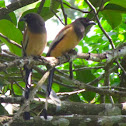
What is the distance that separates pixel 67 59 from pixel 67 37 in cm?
56

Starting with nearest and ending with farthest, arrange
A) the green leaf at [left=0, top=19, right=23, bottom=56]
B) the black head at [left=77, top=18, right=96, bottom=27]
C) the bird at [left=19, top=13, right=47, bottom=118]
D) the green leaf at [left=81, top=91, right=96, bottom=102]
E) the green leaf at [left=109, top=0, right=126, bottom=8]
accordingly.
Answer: the green leaf at [left=0, top=19, right=23, bottom=56]
the green leaf at [left=109, top=0, right=126, bottom=8]
the bird at [left=19, top=13, right=47, bottom=118]
the green leaf at [left=81, top=91, right=96, bottom=102]
the black head at [left=77, top=18, right=96, bottom=27]

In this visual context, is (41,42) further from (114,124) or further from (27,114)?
(114,124)

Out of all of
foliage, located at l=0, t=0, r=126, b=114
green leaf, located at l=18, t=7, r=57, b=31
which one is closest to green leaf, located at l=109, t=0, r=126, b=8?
foliage, located at l=0, t=0, r=126, b=114

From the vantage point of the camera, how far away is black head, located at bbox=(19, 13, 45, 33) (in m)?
4.11

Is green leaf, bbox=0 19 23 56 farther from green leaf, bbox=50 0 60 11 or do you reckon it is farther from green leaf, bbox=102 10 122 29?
green leaf, bbox=102 10 122 29

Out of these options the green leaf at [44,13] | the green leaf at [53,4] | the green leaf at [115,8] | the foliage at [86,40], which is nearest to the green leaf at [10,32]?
the foliage at [86,40]

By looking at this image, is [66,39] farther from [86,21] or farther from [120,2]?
[120,2]

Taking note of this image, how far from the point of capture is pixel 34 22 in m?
4.21

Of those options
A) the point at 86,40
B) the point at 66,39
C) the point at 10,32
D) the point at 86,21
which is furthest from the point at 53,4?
the point at 86,40

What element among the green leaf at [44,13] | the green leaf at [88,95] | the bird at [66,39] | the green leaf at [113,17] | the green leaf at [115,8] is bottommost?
the green leaf at [88,95]

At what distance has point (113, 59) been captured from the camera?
3.87 m

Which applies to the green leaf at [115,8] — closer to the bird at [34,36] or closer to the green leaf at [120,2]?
the green leaf at [120,2]

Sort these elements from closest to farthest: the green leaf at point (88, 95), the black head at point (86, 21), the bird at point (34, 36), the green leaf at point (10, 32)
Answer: the green leaf at point (10, 32) → the bird at point (34, 36) → the green leaf at point (88, 95) → the black head at point (86, 21)

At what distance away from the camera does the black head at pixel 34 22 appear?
4.11m
